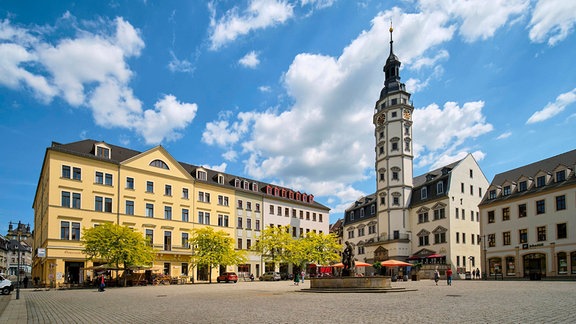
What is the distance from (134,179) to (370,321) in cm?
4840

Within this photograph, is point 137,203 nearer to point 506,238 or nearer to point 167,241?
point 167,241

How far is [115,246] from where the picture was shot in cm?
4556

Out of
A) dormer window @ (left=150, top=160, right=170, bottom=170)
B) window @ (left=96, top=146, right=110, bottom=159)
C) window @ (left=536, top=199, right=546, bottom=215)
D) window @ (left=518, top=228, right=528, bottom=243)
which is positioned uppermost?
window @ (left=96, top=146, right=110, bottom=159)

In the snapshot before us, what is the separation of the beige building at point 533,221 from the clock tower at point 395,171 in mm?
14407

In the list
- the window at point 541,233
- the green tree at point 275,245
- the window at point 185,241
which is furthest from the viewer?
the green tree at point 275,245

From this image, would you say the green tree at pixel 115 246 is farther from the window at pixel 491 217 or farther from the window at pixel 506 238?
the window at pixel 491 217

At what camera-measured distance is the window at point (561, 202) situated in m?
47.5

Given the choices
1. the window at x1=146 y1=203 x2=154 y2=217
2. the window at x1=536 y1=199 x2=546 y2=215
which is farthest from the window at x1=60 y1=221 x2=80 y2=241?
the window at x1=536 y1=199 x2=546 y2=215

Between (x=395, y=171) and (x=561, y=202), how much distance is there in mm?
27463

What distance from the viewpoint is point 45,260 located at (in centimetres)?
4922

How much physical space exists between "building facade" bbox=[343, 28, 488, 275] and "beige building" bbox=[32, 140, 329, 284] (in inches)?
751

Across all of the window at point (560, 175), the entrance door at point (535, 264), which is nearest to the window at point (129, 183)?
the entrance door at point (535, 264)

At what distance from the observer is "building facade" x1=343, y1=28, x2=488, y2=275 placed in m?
64.2

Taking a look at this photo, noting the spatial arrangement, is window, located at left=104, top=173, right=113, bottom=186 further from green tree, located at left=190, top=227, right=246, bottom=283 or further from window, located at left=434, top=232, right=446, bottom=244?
window, located at left=434, top=232, right=446, bottom=244
